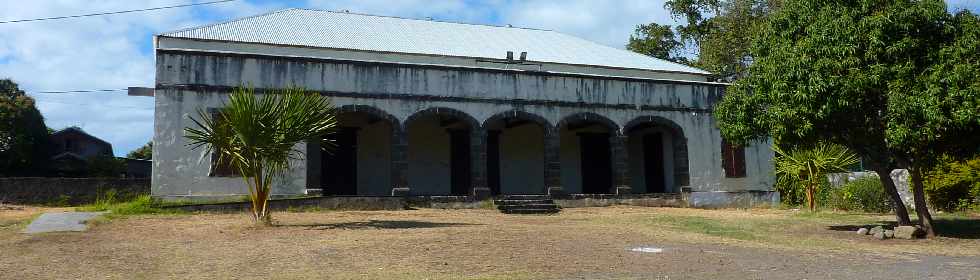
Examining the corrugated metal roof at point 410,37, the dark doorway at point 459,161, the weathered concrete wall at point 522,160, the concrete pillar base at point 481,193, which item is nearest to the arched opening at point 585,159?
the weathered concrete wall at point 522,160

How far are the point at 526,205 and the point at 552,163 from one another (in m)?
2.37

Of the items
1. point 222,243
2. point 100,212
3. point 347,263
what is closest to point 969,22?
point 347,263

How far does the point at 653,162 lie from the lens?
23.7 meters

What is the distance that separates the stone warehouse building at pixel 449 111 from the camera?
56.7ft

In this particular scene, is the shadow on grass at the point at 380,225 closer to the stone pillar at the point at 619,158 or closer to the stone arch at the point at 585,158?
the stone pillar at the point at 619,158

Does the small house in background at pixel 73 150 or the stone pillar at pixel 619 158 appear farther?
the small house in background at pixel 73 150

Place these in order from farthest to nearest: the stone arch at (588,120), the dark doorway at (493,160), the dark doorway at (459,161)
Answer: the dark doorway at (493,160) < the dark doorway at (459,161) < the stone arch at (588,120)

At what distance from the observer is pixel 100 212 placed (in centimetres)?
1566

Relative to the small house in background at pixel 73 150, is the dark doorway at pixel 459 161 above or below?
below

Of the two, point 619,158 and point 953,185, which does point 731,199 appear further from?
point 953,185

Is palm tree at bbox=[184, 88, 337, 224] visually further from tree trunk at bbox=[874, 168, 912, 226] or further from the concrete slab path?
tree trunk at bbox=[874, 168, 912, 226]

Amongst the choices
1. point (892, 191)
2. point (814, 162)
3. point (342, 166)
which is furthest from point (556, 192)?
point (892, 191)

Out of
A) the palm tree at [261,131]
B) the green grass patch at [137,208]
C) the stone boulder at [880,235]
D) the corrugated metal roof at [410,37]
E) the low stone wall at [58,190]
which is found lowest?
the stone boulder at [880,235]

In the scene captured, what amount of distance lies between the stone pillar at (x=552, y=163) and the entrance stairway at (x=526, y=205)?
82cm
